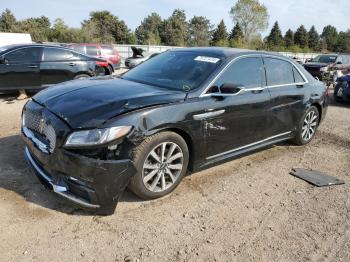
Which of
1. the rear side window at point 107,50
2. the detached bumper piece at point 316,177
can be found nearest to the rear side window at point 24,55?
the detached bumper piece at point 316,177

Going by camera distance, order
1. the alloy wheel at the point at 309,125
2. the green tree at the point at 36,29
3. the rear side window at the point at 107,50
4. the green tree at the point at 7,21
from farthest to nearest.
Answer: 1. the green tree at the point at 7,21
2. the green tree at the point at 36,29
3. the rear side window at the point at 107,50
4. the alloy wheel at the point at 309,125

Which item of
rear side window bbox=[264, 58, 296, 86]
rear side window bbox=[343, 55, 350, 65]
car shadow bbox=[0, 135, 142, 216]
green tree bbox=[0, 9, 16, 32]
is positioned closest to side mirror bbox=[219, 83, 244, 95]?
rear side window bbox=[264, 58, 296, 86]

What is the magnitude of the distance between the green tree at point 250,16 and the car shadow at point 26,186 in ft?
223

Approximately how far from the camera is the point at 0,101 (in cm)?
873

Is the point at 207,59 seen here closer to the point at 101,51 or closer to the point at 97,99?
the point at 97,99

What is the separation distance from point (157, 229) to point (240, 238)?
31.5 inches

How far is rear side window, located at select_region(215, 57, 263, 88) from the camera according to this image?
444cm

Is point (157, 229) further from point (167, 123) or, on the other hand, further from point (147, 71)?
point (147, 71)

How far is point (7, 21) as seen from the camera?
191 feet

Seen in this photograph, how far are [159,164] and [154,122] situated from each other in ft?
1.64

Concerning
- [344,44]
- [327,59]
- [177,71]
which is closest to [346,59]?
[327,59]

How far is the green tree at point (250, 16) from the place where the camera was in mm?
68125

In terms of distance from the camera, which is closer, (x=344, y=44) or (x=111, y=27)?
(x=111, y=27)

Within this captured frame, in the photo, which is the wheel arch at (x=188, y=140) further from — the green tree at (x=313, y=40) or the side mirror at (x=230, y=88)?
the green tree at (x=313, y=40)
